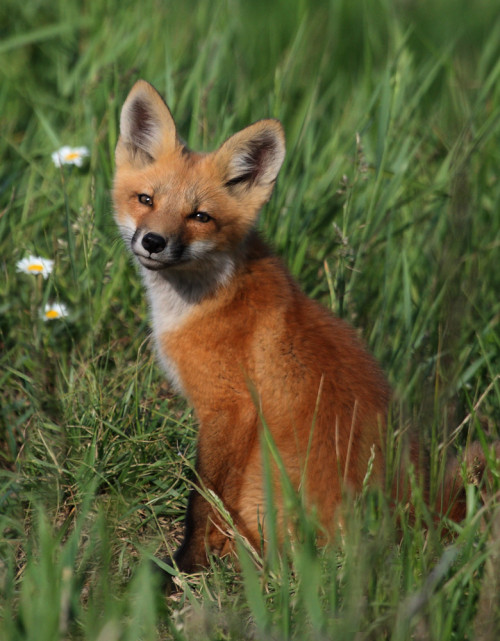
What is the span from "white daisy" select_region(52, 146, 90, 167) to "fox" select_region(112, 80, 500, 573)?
39.8 inches

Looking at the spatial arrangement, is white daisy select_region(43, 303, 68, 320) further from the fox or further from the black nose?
the black nose

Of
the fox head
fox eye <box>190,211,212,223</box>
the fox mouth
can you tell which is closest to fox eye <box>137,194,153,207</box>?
the fox head

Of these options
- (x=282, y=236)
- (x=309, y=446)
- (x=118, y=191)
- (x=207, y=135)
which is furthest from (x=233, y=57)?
(x=309, y=446)

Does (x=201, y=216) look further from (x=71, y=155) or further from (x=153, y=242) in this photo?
(x=71, y=155)

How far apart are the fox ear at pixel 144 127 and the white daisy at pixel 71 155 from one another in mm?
909

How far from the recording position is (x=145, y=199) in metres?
3.92

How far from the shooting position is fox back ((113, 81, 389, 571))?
3.42 m

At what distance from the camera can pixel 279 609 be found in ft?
8.84

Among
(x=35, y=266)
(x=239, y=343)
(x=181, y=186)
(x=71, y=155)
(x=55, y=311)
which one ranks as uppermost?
(x=181, y=186)

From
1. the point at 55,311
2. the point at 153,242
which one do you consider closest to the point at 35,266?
the point at 55,311

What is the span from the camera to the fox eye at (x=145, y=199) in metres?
3.90

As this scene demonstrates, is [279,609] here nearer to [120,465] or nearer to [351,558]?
[351,558]

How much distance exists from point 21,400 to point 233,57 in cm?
364

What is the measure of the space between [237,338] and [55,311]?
1.27 m
